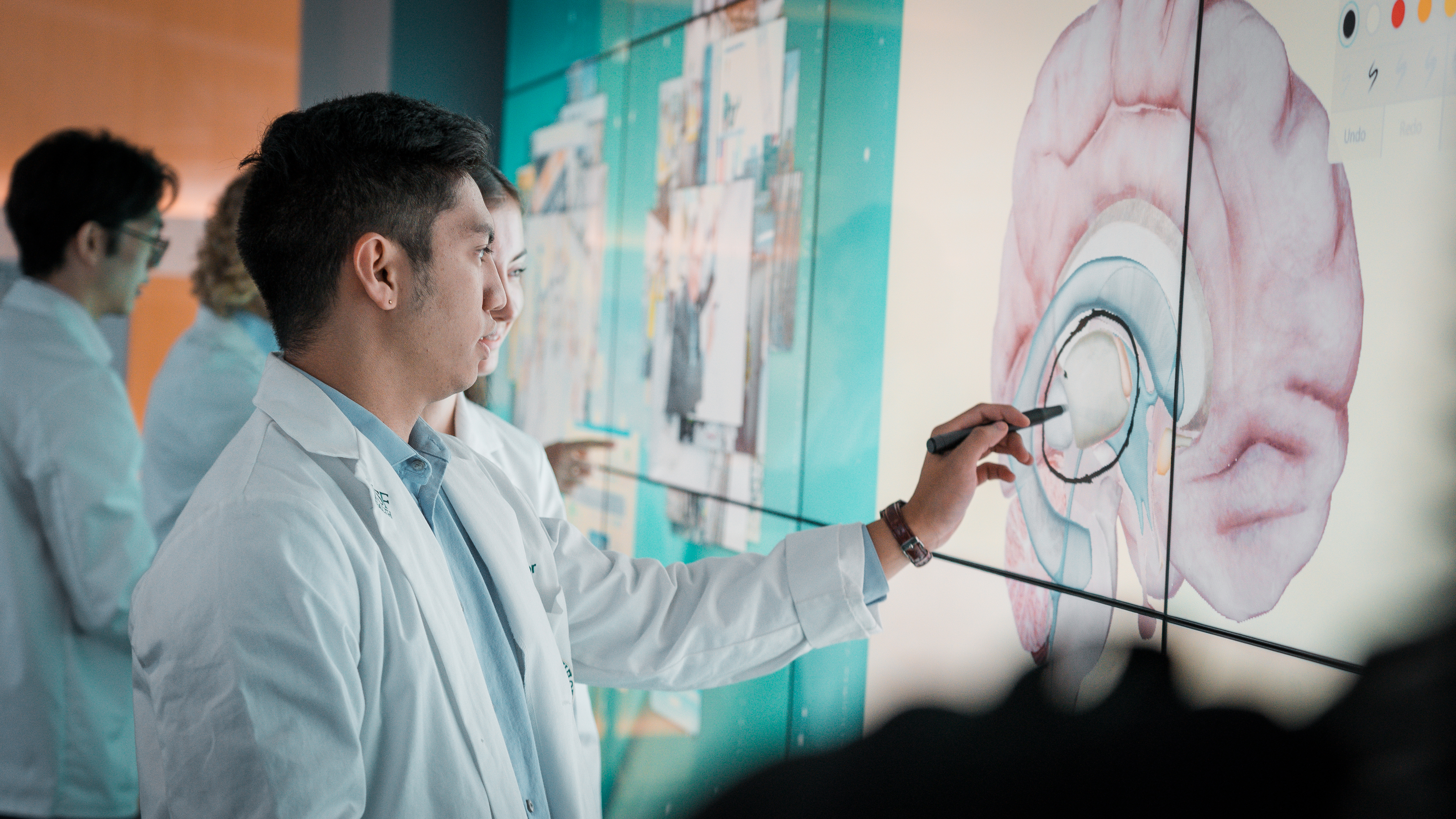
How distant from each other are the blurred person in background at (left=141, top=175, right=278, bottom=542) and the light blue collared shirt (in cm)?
148

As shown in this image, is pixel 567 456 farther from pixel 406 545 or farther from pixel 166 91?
pixel 166 91

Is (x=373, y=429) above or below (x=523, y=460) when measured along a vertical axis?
above

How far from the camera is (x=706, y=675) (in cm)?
167

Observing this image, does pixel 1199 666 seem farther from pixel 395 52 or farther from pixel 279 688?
pixel 395 52

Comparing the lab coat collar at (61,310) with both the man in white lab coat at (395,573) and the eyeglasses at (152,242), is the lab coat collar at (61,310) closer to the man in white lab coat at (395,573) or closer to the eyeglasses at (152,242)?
the eyeglasses at (152,242)

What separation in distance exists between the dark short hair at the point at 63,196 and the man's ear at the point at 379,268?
6.39ft

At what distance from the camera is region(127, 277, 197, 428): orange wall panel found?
14.9ft

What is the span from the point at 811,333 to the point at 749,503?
0.45 meters

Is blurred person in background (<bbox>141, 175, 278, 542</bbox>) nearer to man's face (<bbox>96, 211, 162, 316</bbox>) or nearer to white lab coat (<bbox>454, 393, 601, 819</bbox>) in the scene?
man's face (<bbox>96, 211, 162, 316</bbox>)

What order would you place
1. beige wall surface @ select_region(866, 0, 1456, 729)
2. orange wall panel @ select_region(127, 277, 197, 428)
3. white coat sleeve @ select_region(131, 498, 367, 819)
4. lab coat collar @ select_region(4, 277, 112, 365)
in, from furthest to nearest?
orange wall panel @ select_region(127, 277, 197, 428) < lab coat collar @ select_region(4, 277, 112, 365) < white coat sleeve @ select_region(131, 498, 367, 819) < beige wall surface @ select_region(866, 0, 1456, 729)

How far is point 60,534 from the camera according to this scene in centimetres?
251

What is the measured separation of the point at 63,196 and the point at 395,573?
86.4 inches

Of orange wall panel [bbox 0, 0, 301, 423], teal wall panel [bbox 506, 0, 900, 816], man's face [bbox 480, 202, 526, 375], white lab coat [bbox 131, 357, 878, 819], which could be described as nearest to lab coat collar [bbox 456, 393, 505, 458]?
man's face [bbox 480, 202, 526, 375]

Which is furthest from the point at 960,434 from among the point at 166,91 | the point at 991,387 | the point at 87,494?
the point at 166,91
